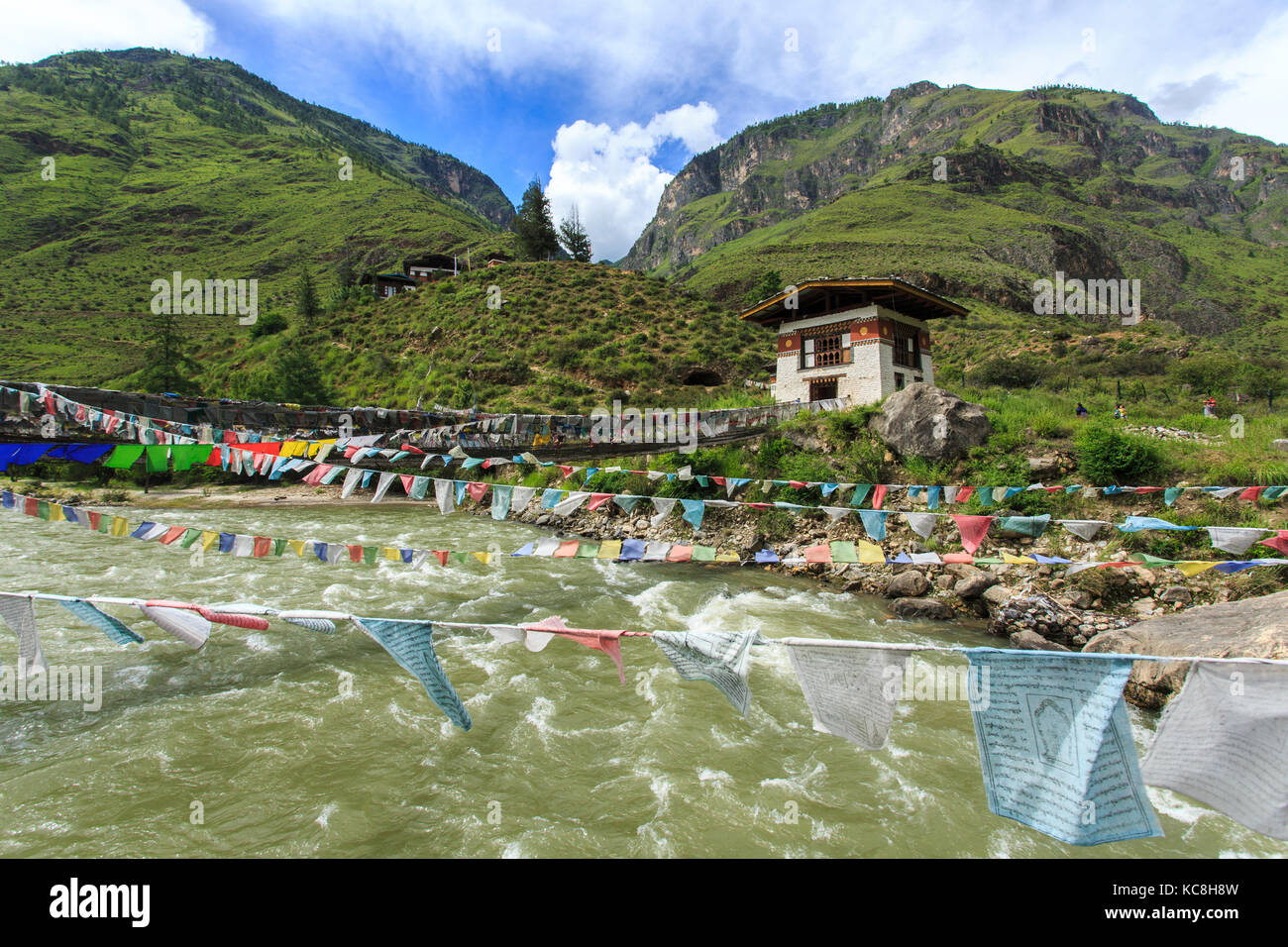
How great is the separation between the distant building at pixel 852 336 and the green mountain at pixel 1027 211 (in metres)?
36.1

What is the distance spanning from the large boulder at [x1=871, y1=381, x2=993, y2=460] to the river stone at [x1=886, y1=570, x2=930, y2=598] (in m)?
5.88

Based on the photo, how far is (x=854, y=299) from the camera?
24.6m

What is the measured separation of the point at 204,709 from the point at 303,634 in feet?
8.67

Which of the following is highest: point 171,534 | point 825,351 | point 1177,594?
point 825,351

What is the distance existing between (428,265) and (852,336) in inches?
2316

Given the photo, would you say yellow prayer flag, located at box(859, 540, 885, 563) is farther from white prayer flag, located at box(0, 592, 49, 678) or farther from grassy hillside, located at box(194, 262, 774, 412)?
grassy hillside, located at box(194, 262, 774, 412)

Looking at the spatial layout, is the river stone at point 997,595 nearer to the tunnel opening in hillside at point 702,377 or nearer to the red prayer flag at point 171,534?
the red prayer flag at point 171,534

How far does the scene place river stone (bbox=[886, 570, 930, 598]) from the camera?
13.4 meters

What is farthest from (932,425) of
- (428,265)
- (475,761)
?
(428,265)

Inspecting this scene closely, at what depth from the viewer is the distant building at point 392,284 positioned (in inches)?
2347

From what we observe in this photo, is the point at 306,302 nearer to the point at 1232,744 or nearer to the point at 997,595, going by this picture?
the point at 997,595

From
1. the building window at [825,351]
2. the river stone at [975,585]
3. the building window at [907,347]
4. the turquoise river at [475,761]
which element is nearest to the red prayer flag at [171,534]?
the turquoise river at [475,761]
